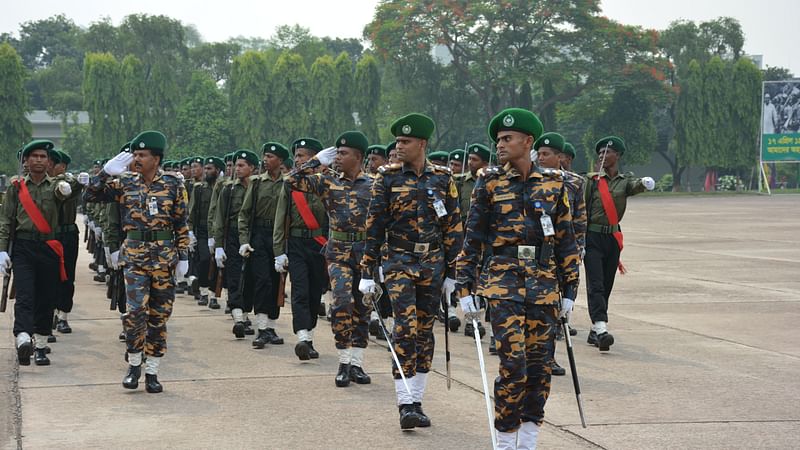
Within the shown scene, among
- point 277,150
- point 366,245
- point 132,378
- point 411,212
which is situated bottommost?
point 132,378

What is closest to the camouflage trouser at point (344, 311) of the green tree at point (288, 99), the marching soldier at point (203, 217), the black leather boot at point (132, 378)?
the black leather boot at point (132, 378)

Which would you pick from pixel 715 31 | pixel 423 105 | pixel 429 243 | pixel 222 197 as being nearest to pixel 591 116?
pixel 423 105

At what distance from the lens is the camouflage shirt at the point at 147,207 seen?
29.4 ft

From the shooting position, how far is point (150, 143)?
911 centimetres

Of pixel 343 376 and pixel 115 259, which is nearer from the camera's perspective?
pixel 343 376

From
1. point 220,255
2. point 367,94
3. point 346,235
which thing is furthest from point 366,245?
point 367,94

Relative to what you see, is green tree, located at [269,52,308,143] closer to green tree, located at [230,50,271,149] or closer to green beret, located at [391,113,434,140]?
green tree, located at [230,50,271,149]

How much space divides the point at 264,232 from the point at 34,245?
2.50m

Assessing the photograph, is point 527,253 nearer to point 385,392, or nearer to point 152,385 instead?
point 385,392

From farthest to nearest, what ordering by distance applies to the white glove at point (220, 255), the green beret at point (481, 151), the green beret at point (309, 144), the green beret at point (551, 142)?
the green beret at point (481, 151)
the white glove at point (220, 255)
the green beret at point (309, 144)
the green beret at point (551, 142)

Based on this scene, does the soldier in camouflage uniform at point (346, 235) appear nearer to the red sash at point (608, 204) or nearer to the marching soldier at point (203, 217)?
the red sash at point (608, 204)

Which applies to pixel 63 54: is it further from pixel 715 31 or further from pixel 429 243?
pixel 429 243

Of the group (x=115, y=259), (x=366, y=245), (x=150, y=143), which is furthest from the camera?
(x=115, y=259)

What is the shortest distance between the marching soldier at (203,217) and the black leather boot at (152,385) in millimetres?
6733
